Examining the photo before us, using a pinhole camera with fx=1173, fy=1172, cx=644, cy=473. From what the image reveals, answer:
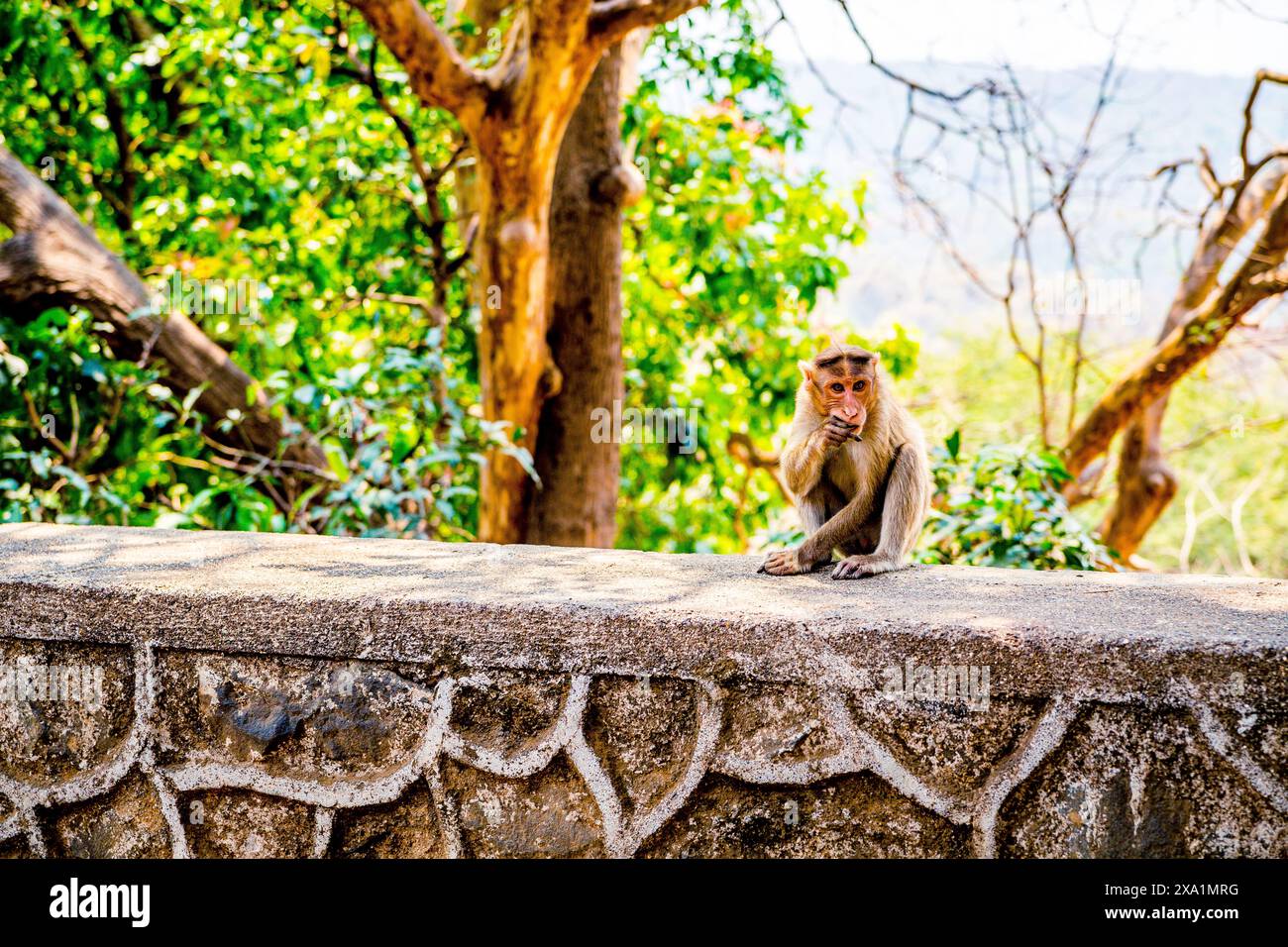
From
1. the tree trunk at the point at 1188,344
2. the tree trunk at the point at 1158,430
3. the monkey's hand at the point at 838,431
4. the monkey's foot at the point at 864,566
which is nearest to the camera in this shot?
the monkey's foot at the point at 864,566

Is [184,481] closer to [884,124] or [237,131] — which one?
[237,131]

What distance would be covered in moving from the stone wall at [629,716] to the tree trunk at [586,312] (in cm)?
316

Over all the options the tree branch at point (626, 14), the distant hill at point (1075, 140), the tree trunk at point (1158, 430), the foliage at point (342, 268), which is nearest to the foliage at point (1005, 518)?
the foliage at point (342, 268)

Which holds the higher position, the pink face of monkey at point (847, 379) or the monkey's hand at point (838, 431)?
the pink face of monkey at point (847, 379)

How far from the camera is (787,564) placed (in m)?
2.77

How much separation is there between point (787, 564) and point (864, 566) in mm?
179

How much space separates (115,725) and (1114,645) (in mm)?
1808

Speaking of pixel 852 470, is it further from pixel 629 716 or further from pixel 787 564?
pixel 629 716

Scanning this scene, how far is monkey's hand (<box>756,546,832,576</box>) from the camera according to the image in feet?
9.00

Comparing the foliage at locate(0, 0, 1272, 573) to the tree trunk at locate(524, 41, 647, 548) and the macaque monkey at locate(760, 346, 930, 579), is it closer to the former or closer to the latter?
the tree trunk at locate(524, 41, 647, 548)

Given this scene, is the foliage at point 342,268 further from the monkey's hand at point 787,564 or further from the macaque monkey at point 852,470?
the monkey's hand at point 787,564

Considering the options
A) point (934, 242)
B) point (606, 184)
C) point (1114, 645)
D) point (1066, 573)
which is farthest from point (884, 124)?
point (1114, 645)

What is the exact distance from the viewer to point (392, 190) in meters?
6.57

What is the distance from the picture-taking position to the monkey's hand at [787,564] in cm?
274
